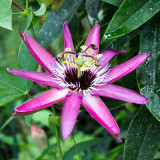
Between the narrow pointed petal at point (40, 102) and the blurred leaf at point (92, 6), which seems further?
the blurred leaf at point (92, 6)

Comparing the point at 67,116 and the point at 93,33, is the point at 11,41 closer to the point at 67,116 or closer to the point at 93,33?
the point at 93,33

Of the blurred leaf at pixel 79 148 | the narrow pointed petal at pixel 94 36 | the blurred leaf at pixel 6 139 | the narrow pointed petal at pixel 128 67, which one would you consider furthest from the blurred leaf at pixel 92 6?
the blurred leaf at pixel 6 139

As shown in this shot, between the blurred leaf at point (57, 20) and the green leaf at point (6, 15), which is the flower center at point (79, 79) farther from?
the green leaf at point (6, 15)

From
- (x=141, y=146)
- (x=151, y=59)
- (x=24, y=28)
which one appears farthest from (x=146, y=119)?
(x=24, y=28)

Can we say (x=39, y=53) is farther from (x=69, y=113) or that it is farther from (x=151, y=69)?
(x=151, y=69)

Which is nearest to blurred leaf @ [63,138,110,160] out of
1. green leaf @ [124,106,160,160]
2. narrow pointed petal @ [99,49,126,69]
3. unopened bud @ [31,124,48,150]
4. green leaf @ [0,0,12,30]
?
unopened bud @ [31,124,48,150]

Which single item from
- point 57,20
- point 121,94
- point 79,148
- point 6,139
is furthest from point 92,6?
point 6,139
